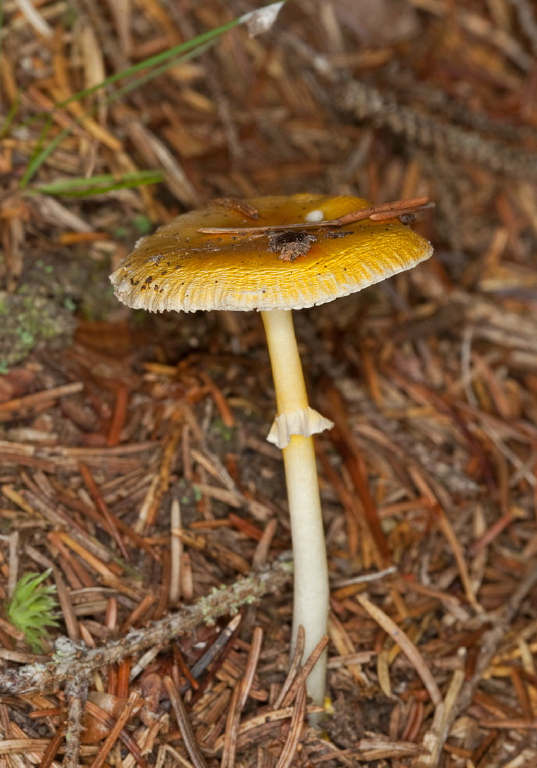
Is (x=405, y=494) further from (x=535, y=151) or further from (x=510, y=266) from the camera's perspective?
(x=535, y=151)

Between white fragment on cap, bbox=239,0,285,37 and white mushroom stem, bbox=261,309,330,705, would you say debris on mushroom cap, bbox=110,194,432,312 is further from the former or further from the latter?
white fragment on cap, bbox=239,0,285,37

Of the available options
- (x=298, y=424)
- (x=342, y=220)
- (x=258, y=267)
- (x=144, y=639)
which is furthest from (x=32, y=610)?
(x=342, y=220)

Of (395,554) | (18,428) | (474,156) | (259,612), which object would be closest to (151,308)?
(18,428)

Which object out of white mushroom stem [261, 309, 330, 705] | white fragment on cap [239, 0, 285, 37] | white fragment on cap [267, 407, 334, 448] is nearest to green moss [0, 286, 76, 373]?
white mushroom stem [261, 309, 330, 705]

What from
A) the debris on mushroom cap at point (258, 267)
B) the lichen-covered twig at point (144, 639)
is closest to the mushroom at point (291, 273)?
the debris on mushroom cap at point (258, 267)

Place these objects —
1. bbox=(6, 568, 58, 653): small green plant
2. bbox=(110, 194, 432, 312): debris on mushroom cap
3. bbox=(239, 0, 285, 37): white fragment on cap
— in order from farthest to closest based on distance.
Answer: bbox=(239, 0, 285, 37): white fragment on cap, bbox=(6, 568, 58, 653): small green plant, bbox=(110, 194, 432, 312): debris on mushroom cap

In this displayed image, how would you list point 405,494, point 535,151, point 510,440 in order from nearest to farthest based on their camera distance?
point 405,494 < point 510,440 < point 535,151

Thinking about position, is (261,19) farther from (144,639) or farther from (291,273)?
(144,639)
